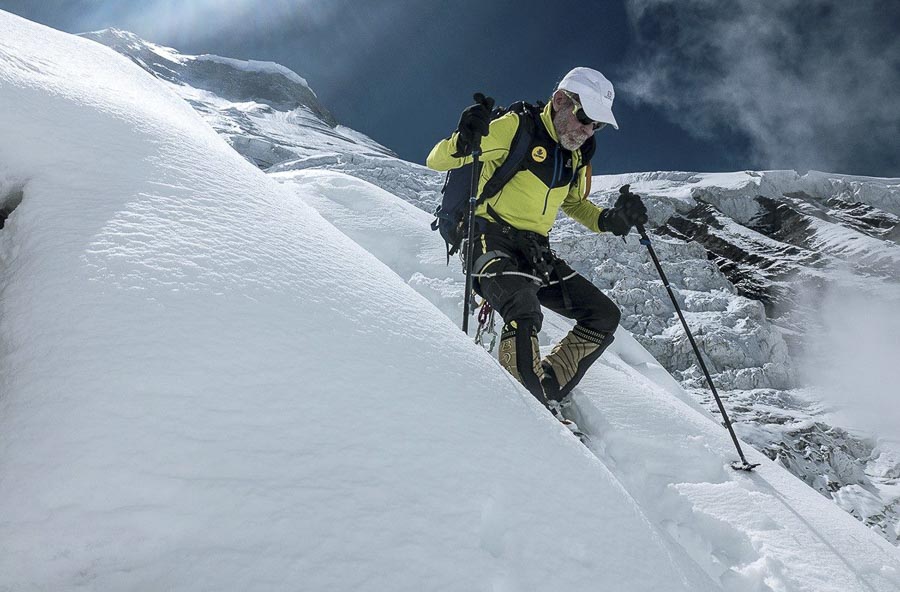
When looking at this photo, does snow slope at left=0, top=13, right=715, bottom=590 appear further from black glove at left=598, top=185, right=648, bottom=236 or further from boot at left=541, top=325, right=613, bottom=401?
black glove at left=598, top=185, right=648, bottom=236

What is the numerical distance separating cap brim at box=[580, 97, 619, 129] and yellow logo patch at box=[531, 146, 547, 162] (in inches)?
17.8

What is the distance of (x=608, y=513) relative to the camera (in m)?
1.72

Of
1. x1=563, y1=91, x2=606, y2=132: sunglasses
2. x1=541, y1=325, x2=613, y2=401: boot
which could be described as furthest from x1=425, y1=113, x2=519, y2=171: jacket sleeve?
x1=541, y1=325, x2=613, y2=401: boot

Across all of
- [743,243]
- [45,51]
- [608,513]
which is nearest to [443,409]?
[608,513]

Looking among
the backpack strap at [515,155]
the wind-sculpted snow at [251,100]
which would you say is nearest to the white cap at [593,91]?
the backpack strap at [515,155]

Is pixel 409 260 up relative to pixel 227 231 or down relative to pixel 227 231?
up

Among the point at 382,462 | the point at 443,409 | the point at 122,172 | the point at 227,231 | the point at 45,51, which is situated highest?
the point at 45,51

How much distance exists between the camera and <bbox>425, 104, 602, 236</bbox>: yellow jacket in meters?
4.07

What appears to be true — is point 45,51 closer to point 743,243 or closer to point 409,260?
point 409,260

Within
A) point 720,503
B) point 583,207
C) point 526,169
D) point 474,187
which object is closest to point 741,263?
point 583,207

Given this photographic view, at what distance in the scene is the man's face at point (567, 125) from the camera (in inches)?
159

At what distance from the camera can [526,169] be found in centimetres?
410

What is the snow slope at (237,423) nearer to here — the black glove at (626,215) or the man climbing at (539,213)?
the man climbing at (539,213)

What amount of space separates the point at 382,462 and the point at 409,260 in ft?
18.2
